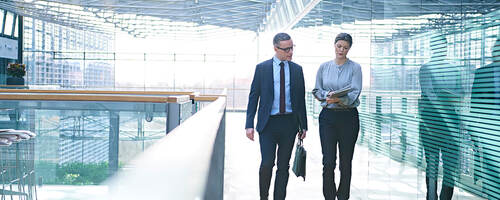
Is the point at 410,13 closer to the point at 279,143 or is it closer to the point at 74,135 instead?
the point at 279,143

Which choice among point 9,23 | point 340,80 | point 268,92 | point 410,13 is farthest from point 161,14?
point 410,13

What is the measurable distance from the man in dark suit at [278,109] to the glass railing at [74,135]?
0.91 meters

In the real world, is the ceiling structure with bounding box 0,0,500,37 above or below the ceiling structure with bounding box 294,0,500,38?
above

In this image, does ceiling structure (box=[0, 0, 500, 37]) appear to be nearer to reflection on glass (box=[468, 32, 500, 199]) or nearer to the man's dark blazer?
the man's dark blazer

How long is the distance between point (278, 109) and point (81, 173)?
1417 millimetres

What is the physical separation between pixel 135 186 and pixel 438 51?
3.12 meters

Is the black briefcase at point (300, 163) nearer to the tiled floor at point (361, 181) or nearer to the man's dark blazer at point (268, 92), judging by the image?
the man's dark blazer at point (268, 92)

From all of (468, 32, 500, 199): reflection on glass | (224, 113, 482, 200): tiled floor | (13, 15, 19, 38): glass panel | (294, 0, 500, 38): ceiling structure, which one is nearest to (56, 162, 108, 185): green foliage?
(224, 113, 482, 200): tiled floor

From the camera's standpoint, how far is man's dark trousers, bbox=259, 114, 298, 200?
3777 millimetres

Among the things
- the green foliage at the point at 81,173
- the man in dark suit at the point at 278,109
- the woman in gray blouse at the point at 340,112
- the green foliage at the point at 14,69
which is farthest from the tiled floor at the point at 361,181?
the green foliage at the point at 14,69

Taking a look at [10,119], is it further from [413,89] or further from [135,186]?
[135,186]

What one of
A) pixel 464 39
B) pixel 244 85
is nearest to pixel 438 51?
pixel 464 39

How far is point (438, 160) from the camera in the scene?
135 inches

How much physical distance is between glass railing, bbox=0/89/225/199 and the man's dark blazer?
87 cm
